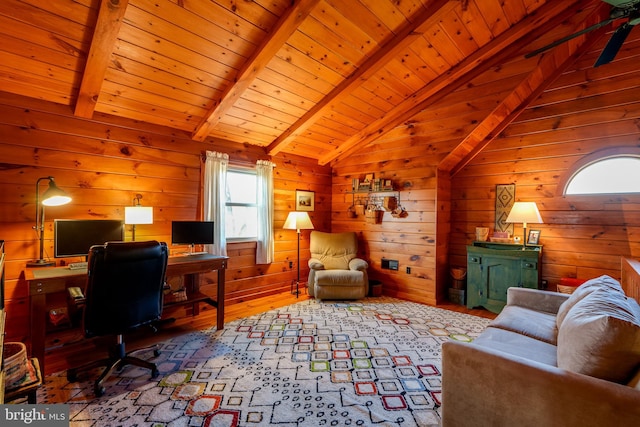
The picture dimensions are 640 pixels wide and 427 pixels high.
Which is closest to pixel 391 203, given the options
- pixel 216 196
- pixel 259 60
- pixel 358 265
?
pixel 358 265

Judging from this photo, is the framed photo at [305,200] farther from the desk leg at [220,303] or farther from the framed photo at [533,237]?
the framed photo at [533,237]

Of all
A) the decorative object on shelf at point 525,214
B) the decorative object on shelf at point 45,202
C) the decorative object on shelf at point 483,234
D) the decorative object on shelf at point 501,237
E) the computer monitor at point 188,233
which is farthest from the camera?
the decorative object on shelf at point 483,234

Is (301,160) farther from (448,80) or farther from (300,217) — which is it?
(448,80)

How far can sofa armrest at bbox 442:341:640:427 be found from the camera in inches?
41.6

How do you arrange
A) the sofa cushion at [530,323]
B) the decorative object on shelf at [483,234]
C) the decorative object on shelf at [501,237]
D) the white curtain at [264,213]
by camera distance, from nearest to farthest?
the sofa cushion at [530,323]
the decorative object on shelf at [501,237]
the decorative object on shelf at [483,234]
the white curtain at [264,213]

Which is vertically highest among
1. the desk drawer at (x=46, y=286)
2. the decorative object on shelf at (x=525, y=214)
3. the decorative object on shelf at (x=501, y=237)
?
the decorative object on shelf at (x=525, y=214)

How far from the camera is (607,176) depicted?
3.41m

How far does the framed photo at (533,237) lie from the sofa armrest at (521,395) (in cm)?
314

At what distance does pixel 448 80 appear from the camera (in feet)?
12.0

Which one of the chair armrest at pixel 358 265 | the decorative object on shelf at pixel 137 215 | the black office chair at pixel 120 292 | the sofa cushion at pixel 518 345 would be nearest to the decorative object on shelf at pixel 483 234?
the chair armrest at pixel 358 265

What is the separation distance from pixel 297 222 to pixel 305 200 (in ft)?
2.07

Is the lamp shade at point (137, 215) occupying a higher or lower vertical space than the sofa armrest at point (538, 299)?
higher

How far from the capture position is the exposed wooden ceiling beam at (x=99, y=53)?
6.63 feet

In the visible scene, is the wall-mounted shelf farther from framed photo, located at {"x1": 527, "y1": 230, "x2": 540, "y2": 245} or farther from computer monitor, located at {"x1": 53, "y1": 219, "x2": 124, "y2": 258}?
computer monitor, located at {"x1": 53, "y1": 219, "x2": 124, "y2": 258}
